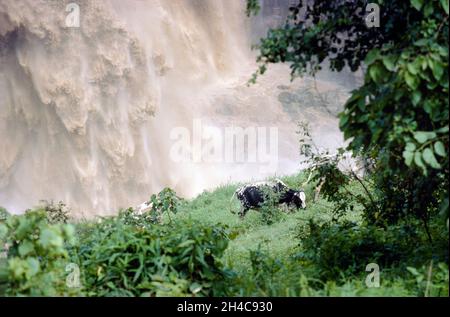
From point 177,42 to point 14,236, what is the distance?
19584 mm

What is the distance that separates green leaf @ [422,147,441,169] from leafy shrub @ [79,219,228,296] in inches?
73.8

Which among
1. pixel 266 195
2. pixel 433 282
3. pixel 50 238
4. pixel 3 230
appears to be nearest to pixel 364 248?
pixel 433 282

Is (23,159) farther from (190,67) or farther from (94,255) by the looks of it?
(94,255)

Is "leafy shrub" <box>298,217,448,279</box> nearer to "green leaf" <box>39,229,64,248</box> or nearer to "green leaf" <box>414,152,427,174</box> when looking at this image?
"green leaf" <box>414,152,427,174</box>

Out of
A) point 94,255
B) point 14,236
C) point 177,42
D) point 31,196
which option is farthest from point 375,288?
point 177,42

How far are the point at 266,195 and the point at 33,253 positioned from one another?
29.3 ft

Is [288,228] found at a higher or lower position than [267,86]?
lower

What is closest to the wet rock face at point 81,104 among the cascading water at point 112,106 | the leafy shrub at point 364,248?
the cascading water at point 112,106

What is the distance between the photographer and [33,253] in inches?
184

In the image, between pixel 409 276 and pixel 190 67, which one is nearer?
pixel 409 276

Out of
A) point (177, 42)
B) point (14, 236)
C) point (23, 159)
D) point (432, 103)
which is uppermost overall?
point (177, 42)

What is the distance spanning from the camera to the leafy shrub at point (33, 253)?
14.3 feet

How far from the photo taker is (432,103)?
4.75m

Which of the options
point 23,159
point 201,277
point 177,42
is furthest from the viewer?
point 177,42
